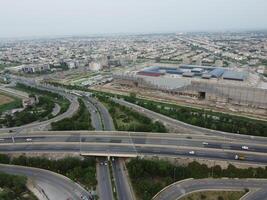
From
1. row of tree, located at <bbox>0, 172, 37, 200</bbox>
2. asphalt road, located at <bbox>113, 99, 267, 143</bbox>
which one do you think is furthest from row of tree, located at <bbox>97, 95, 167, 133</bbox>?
row of tree, located at <bbox>0, 172, 37, 200</bbox>

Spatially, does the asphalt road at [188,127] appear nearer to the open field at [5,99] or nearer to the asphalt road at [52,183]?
the asphalt road at [52,183]

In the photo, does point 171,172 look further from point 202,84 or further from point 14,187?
point 202,84

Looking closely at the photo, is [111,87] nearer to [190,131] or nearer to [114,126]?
[114,126]

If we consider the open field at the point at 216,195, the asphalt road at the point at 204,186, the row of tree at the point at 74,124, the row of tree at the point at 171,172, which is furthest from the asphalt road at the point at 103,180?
the row of tree at the point at 74,124

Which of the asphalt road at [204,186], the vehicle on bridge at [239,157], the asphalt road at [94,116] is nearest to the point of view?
the asphalt road at [204,186]

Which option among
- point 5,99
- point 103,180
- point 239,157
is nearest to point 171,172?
point 103,180

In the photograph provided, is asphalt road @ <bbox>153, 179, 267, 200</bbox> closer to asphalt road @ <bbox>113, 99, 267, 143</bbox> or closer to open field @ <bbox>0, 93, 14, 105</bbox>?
asphalt road @ <bbox>113, 99, 267, 143</bbox>
